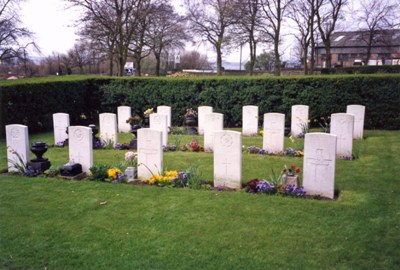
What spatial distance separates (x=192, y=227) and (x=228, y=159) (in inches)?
79.5

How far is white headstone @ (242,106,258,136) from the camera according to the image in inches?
499

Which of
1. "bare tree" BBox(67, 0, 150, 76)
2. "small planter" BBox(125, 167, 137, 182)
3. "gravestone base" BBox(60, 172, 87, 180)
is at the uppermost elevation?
"bare tree" BBox(67, 0, 150, 76)

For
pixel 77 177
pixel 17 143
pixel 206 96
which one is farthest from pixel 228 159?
pixel 206 96

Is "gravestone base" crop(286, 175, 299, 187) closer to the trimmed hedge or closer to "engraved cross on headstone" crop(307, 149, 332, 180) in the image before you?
"engraved cross on headstone" crop(307, 149, 332, 180)

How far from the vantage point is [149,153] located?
739 centimetres

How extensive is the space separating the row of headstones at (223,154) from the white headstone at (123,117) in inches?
237

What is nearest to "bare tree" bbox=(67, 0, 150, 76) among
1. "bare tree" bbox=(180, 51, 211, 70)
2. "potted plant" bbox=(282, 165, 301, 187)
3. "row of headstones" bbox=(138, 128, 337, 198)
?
"row of headstones" bbox=(138, 128, 337, 198)

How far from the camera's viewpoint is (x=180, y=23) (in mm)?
33750

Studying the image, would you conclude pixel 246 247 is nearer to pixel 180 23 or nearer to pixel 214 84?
pixel 214 84

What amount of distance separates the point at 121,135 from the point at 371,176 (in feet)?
28.3

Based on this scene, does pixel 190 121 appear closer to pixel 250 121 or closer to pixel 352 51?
pixel 250 121

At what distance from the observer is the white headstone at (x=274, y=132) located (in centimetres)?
973

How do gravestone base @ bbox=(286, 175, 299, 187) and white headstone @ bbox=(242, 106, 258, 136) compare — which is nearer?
gravestone base @ bbox=(286, 175, 299, 187)

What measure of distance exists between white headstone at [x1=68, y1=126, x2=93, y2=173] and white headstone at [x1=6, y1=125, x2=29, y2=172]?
1.00 meters
